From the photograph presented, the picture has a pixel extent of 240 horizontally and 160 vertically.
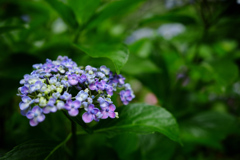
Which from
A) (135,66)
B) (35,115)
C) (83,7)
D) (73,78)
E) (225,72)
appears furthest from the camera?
(225,72)

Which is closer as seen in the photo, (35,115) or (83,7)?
(35,115)

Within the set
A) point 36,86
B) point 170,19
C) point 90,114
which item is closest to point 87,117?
point 90,114

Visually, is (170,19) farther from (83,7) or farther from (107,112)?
(107,112)

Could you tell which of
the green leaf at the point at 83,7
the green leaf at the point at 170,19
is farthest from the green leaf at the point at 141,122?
the green leaf at the point at 170,19

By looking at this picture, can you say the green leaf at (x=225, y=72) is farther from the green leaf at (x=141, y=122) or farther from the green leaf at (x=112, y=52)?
the green leaf at (x=112, y=52)

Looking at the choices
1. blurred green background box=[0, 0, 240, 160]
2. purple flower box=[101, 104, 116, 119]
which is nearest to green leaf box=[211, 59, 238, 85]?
blurred green background box=[0, 0, 240, 160]

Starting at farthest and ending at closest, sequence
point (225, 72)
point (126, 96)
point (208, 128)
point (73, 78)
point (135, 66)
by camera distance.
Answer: point (208, 128)
point (225, 72)
point (135, 66)
point (126, 96)
point (73, 78)

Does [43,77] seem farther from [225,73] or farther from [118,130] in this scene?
[225,73]
